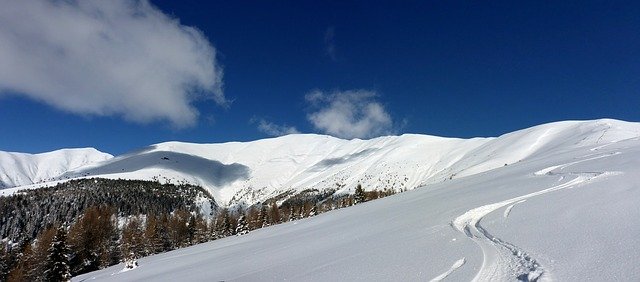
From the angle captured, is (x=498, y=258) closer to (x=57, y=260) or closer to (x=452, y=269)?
Answer: (x=452, y=269)

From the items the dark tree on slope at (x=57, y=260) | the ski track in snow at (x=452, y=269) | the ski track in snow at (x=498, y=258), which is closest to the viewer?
the ski track in snow at (x=498, y=258)

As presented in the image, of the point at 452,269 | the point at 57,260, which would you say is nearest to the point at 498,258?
the point at 452,269

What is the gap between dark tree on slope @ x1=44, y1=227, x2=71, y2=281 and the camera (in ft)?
153

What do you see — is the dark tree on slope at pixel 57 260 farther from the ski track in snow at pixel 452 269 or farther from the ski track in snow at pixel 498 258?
the ski track in snow at pixel 452 269

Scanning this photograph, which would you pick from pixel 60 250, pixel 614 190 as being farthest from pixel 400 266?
pixel 60 250

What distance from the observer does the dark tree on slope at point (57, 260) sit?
153 ft

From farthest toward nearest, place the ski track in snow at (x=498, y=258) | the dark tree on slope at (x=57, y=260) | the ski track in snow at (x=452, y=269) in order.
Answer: the dark tree on slope at (x=57, y=260), the ski track in snow at (x=452, y=269), the ski track in snow at (x=498, y=258)

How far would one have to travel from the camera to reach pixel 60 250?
48.2 metres

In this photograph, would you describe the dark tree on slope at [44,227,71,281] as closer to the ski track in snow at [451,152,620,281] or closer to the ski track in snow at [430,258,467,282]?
the ski track in snow at [451,152,620,281]

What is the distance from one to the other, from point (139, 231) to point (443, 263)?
8702cm

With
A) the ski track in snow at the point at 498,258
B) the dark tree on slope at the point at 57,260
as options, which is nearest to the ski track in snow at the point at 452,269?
the ski track in snow at the point at 498,258

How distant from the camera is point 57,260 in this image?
47.8 m

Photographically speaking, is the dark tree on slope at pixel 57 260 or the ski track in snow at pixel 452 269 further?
the dark tree on slope at pixel 57 260

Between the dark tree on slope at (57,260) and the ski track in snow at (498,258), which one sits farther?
the dark tree on slope at (57,260)
